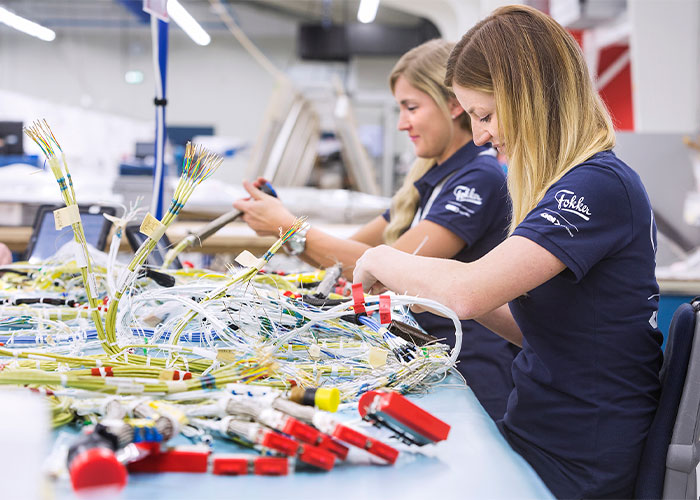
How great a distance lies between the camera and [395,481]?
69 centimetres

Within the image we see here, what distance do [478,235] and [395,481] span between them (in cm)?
104

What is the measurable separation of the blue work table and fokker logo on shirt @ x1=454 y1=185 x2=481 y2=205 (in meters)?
0.91

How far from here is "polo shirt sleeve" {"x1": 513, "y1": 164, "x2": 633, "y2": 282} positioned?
103 centimetres

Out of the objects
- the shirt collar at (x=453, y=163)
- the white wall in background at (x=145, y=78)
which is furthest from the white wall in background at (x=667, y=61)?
the white wall in background at (x=145, y=78)

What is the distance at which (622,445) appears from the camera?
3.59ft

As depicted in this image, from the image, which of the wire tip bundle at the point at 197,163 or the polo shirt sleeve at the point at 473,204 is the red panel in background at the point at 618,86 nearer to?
the polo shirt sleeve at the point at 473,204

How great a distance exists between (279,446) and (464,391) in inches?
16.0

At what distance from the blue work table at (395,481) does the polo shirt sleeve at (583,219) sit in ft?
1.18

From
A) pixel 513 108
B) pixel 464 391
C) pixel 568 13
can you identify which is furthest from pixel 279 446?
pixel 568 13

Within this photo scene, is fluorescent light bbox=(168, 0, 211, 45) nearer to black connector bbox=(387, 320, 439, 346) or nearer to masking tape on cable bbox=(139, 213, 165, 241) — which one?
masking tape on cable bbox=(139, 213, 165, 241)

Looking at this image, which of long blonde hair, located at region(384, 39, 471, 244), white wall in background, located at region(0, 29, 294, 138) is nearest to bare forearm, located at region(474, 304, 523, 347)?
long blonde hair, located at region(384, 39, 471, 244)

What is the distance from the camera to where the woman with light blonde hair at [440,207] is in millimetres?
1591

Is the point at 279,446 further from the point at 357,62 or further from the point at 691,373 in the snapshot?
the point at 357,62

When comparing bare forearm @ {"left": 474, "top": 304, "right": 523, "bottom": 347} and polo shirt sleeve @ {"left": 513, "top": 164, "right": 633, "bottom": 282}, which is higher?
polo shirt sleeve @ {"left": 513, "top": 164, "right": 633, "bottom": 282}
